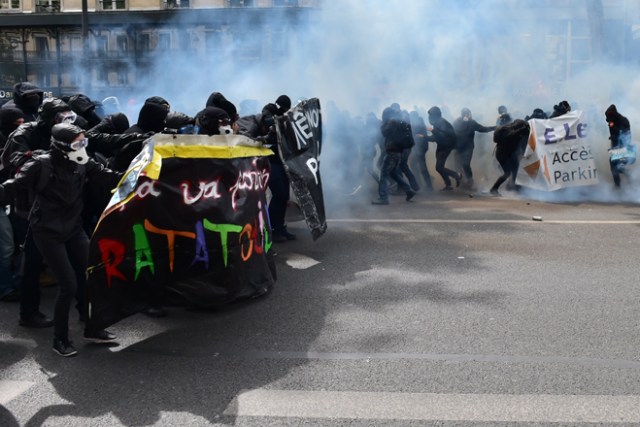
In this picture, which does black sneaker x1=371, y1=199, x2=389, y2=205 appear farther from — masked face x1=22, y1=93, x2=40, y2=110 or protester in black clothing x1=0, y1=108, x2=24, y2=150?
protester in black clothing x1=0, y1=108, x2=24, y2=150

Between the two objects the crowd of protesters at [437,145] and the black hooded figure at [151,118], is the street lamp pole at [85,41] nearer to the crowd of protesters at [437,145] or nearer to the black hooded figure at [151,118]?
the crowd of protesters at [437,145]

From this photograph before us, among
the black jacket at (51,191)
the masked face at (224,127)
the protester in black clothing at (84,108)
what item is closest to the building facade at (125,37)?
the protester in black clothing at (84,108)

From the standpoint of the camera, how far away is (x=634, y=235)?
7.20 m

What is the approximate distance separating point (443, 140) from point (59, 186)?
Result: 8.41 metres

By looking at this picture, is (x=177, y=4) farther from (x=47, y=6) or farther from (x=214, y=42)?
(x=47, y=6)

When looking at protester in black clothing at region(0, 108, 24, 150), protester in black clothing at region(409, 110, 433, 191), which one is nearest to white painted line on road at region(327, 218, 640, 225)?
protester in black clothing at region(409, 110, 433, 191)

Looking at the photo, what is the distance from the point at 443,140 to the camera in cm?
1144

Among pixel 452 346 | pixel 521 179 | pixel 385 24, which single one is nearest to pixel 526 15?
pixel 385 24

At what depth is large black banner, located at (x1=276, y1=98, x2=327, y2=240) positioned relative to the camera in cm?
613

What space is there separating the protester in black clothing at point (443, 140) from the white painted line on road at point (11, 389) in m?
8.89

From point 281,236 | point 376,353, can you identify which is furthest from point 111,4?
point 376,353

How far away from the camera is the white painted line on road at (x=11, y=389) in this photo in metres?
3.44

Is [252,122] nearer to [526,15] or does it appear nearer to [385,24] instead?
[385,24]

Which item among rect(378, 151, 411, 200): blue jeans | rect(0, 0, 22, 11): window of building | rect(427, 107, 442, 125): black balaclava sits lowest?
rect(378, 151, 411, 200): blue jeans
